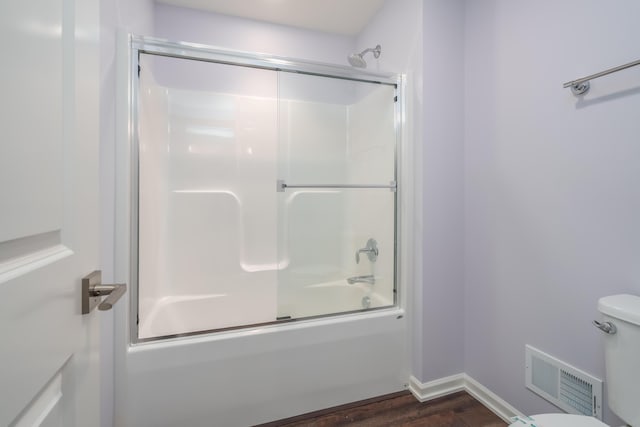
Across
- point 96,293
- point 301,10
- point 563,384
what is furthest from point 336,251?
point 301,10

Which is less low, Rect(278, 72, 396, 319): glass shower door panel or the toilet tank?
Rect(278, 72, 396, 319): glass shower door panel

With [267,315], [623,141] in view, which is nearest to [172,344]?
[267,315]

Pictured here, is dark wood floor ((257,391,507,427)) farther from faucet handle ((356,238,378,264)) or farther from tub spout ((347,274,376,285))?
faucet handle ((356,238,378,264))

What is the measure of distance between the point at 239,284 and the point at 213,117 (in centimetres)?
135

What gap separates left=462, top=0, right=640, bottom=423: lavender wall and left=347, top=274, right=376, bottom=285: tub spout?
0.58m

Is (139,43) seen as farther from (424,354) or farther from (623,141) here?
(424,354)

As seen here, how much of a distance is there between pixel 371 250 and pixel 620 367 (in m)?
1.25

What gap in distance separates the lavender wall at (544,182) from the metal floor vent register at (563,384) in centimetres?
4

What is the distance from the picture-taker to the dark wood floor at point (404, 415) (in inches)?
56.6

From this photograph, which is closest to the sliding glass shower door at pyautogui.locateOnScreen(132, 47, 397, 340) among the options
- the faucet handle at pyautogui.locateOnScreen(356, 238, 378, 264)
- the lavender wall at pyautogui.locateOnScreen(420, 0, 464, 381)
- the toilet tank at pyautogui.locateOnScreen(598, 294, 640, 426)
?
the faucet handle at pyautogui.locateOnScreen(356, 238, 378, 264)

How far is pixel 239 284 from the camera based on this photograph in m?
2.22

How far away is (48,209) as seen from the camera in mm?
457

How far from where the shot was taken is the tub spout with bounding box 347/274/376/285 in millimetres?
1922

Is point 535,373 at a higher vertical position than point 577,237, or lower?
lower
